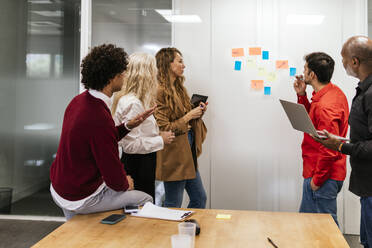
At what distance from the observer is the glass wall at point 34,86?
385 cm

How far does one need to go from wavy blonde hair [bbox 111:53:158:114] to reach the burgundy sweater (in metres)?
0.61

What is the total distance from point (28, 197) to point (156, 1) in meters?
2.48

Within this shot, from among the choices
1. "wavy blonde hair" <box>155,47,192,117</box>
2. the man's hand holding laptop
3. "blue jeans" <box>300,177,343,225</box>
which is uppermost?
"wavy blonde hair" <box>155,47,192,117</box>

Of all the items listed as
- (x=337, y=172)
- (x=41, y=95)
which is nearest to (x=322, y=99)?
(x=337, y=172)

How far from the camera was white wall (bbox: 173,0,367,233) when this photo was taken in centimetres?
350

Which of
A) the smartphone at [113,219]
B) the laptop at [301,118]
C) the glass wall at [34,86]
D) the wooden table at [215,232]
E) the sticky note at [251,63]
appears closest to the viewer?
the wooden table at [215,232]

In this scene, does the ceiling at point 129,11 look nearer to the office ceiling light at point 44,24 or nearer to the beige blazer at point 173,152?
the office ceiling light at point 44,24

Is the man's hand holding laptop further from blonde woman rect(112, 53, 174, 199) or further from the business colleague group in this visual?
blonde woman rect(112, 53, 174, 199)

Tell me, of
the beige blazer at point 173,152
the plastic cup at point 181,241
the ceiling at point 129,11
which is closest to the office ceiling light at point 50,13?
the ceiling at point 129,11

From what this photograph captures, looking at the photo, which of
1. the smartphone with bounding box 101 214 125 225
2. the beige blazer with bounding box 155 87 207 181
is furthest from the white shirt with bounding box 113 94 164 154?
the smartphone with bounding box 101 214 125 225

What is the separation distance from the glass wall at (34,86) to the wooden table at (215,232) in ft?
7.56

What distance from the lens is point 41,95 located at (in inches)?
153

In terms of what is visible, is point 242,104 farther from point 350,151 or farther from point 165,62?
point 350,151

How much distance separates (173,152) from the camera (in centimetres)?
288
